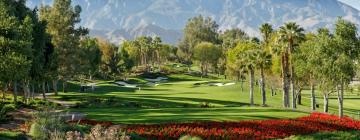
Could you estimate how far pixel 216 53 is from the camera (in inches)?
5719

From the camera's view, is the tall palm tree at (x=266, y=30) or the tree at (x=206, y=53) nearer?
the tall palm tree at (x=266, y=30)

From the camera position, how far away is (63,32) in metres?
72.8

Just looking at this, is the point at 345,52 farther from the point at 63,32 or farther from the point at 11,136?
the point at 11,136

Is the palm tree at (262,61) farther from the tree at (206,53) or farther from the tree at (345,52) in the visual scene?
the tree at (206,53)

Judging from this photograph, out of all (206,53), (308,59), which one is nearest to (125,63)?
(206,53)

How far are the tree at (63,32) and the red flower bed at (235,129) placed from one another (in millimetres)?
42143

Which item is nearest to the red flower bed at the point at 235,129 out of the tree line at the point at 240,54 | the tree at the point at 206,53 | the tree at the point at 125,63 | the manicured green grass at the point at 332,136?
the manicured green grass at the point at 332,136

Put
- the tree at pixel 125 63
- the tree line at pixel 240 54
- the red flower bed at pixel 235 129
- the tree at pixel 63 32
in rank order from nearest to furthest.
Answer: the red flower bed at pixel 235 129 → the tree line at pixel 240 54 → the tree at pixel 63 32 → the tree at pixel 125 63

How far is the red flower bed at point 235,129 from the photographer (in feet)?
100

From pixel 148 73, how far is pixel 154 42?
2573 cm

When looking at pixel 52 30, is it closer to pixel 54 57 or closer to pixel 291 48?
pixel 54 57


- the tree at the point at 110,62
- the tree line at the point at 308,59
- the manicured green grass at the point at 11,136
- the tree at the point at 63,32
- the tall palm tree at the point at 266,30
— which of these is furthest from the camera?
the tree at the point at 110,62

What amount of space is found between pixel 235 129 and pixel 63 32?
47.1 m

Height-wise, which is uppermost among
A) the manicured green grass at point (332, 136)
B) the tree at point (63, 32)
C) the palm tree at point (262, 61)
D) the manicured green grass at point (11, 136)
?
the tree at point (63, 32)
